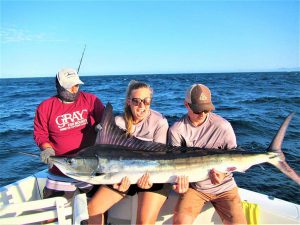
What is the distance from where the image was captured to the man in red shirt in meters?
3.29

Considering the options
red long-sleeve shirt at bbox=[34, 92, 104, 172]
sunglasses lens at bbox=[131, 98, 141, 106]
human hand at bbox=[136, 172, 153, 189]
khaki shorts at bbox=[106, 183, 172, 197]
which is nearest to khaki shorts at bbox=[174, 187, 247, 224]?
khaki shorts at bbox=[106, 183, 172, 197]

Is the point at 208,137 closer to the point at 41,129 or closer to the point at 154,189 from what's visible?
the point at 154,189

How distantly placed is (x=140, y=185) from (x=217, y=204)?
2.58 ft

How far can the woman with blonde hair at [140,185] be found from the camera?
2931 mm

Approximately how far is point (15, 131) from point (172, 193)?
9530mm

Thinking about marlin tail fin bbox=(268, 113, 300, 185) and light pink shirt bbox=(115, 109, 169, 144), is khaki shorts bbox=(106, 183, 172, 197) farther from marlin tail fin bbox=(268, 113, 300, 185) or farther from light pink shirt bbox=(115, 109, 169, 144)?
marlin tail fin bbox=(268, 113, 300, 185)

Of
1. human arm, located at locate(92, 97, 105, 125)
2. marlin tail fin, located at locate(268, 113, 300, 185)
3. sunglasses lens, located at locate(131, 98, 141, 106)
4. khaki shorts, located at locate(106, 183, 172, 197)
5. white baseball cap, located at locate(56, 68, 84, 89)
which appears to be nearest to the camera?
marlin tail fin, located at locate(268, 113, 300, 185)

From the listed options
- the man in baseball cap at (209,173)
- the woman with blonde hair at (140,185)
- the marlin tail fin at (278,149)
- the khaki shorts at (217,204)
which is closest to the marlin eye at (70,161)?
the woman with blonde hair at (140,185)

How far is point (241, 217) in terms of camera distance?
2.90 meters

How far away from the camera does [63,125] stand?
11.1 ft

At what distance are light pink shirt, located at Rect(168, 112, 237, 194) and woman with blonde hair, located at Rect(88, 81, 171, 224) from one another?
144mm

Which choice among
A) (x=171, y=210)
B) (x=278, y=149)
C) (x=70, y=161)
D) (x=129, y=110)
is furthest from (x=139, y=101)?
(x=278, y=149)

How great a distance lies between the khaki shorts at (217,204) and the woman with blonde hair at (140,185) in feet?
0.64

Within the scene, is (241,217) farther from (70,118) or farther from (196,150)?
(70,118)
